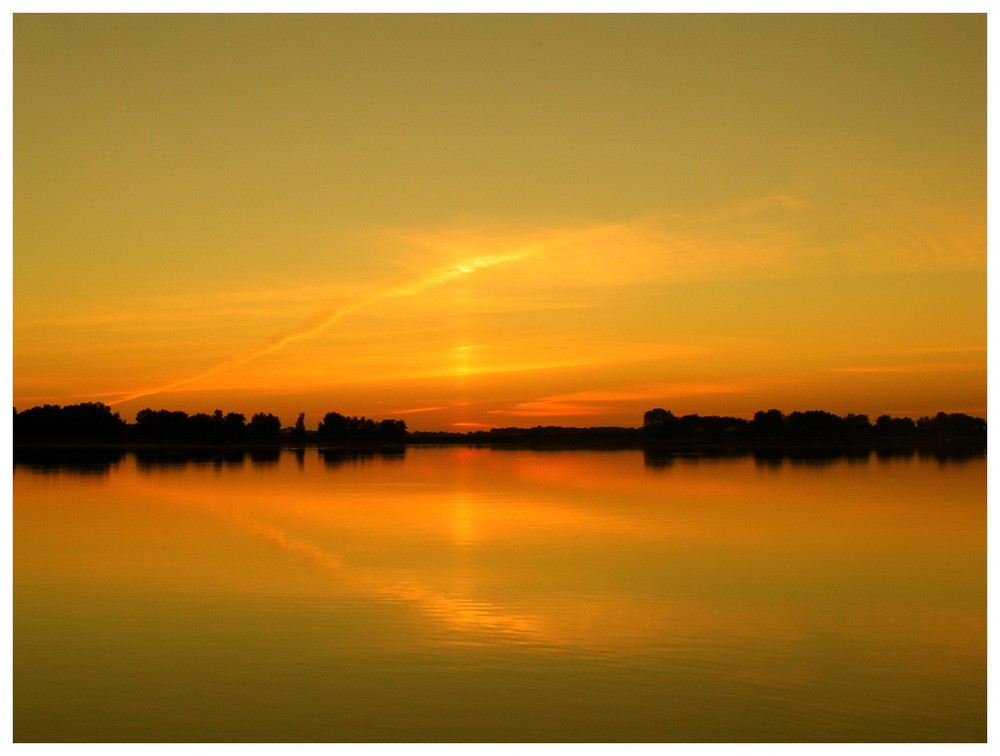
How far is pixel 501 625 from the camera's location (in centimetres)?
1312

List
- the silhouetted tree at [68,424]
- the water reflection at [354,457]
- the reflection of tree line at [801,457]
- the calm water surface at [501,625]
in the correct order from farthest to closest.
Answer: the silhouetted tree at [68,424] < the water reflection at [354,457] < the reflection of tree line at [801,457] < the calm water surface at [501,625]

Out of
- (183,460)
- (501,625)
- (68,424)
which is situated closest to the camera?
(501,625)

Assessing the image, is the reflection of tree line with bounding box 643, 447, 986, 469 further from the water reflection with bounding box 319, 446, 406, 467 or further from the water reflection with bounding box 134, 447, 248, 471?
the water reflection with bounding box 134, 447, 248, 471

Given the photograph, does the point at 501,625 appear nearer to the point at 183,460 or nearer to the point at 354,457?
the point at 183,460

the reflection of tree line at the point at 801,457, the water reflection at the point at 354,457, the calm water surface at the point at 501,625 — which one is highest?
the calm water surface at the point at 501,625

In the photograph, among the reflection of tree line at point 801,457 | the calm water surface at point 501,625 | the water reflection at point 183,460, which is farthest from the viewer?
the reflection of tree line at point 801,457

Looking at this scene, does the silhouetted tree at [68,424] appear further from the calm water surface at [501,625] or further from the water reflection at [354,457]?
the calm water surface at [501,625]

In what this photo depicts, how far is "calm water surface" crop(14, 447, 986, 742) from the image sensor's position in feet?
31.7

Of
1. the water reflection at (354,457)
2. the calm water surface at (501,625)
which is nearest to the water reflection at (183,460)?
the water reflection at (354,457)

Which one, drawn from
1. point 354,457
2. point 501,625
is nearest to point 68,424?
point 354,457

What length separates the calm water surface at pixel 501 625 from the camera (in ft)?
31.7

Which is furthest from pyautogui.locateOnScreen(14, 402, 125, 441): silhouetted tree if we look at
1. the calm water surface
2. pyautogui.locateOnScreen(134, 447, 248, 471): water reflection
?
the calm water surface

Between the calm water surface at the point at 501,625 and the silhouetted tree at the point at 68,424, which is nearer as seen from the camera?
the calm water surface at the point at 501,625
